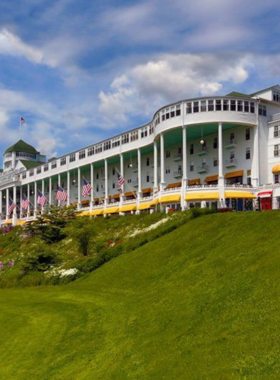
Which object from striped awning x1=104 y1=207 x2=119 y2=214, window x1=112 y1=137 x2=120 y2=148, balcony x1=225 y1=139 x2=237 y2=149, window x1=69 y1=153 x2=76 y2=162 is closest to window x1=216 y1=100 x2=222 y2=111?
balcony x1=225 y1=139 x2=237 y2=149

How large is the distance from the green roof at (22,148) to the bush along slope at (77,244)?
72688 mm

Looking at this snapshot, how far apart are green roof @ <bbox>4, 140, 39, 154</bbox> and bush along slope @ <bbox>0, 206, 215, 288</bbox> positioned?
72.7m

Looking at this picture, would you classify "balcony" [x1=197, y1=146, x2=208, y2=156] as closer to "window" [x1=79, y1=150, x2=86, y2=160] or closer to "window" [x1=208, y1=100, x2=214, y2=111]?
"window" [x1=208, y1=100, x2=214, y2=111]

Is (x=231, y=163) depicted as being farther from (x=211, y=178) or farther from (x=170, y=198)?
(x=170, y=198)

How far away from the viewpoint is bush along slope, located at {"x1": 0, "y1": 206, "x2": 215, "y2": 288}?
33.5 m

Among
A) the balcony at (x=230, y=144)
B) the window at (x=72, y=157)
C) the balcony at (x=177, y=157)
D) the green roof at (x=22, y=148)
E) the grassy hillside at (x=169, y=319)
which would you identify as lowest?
the grassy hillside at (x=169, y=319)

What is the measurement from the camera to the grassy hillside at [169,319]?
11.5 meters

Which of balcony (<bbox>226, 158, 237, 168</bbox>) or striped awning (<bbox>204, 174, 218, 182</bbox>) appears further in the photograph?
striped awning (<bbox>204, 174, 218, 182</bbox>)

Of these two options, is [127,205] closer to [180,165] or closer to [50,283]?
[180,165]

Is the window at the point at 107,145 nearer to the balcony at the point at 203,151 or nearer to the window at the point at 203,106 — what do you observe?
the balcony at the point at 203,151

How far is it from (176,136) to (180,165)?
19.2ft

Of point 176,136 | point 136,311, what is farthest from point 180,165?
point 136,311

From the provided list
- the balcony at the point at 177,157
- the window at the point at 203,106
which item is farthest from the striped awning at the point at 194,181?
the window at the point at 203,106

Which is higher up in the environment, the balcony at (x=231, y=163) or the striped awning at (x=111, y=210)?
the balcony at (x=231, y=163)
